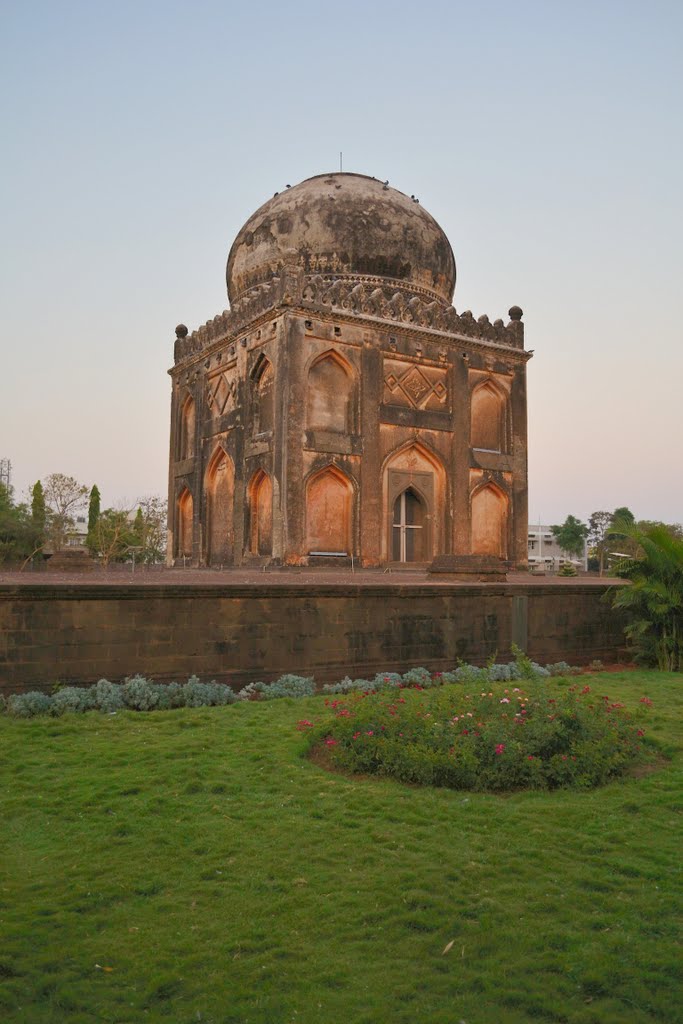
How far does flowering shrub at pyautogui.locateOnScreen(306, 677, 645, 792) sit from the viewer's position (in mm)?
5727

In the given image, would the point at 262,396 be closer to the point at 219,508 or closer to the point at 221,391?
the point at 221,391

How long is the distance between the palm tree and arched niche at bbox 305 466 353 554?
25.9 ft

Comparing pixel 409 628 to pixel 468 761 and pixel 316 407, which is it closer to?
pixel 468 761

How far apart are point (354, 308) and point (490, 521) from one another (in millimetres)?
6678

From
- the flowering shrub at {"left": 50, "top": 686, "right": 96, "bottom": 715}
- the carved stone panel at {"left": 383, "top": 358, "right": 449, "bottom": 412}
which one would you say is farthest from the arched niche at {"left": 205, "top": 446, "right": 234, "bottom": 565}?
the flowering shrub at {"left": 50, "top": 686, "right": 96, "bottom": 715}

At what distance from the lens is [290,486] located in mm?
18484

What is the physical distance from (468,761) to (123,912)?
105 inches

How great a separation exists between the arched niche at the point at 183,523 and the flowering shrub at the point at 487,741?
692 inches

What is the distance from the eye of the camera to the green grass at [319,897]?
3.06 metres

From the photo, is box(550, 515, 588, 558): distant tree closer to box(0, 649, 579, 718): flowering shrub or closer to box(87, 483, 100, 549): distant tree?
box(87, 483, 100, 549): distant tree

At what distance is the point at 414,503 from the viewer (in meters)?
20.9

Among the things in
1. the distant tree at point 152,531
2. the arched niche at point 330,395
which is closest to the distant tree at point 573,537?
the distant tree at point 152,531

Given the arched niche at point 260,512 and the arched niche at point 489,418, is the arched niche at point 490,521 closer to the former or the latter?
the arched niche at point 489,418

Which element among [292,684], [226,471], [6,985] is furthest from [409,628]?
[226,471]
